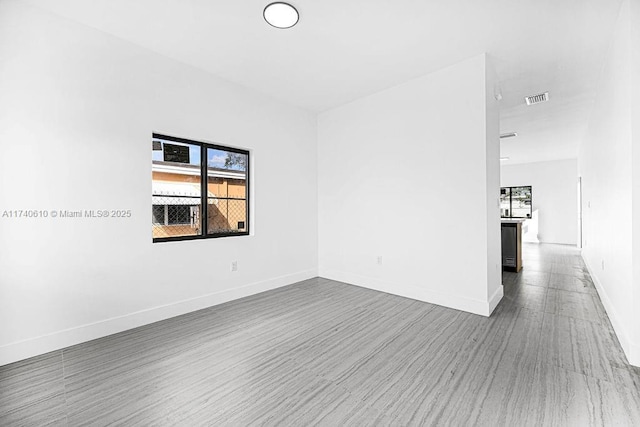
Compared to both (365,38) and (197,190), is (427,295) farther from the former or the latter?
(197,190)

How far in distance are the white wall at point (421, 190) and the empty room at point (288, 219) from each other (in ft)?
0.09

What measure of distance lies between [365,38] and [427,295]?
301cm

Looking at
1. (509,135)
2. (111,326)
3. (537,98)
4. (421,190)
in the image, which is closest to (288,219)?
(421,190)

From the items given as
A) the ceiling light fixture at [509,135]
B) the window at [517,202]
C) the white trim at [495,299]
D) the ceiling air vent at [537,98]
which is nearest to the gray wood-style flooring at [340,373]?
the white trim at [495,299]

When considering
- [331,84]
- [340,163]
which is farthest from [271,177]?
[331,84]

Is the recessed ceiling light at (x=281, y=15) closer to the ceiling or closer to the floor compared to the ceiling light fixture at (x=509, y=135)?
closer to the floor

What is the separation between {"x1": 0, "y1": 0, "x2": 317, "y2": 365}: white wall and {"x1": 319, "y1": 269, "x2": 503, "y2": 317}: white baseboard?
1.67 m

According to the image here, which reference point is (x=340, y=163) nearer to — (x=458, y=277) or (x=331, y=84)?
(x=331, y=84)

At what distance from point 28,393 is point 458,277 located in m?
3.85

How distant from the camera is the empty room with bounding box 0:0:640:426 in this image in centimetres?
199

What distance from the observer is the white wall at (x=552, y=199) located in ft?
31.6

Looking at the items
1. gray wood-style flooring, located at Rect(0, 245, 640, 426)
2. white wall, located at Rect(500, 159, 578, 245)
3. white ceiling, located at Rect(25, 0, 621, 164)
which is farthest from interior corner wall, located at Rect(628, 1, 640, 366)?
white wall, located at Rect(500, 159, 578, 245)

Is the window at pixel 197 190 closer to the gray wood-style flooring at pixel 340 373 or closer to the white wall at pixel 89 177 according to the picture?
the white wall at pixel 89 177

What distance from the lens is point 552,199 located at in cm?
999
